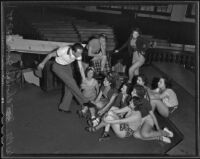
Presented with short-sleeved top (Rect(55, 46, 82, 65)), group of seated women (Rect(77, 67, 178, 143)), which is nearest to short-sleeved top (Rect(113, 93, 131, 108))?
group of seated women (Rect(77, 67, 178, 143))

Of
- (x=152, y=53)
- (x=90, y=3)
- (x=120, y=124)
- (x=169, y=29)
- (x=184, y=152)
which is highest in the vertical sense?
(x=90, y=3)

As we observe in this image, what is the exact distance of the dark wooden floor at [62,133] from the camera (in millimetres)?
5969

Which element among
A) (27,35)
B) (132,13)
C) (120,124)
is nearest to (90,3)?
(120,124)

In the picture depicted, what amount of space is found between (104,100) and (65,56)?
141 centimetres

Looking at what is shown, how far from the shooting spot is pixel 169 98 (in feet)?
22.6

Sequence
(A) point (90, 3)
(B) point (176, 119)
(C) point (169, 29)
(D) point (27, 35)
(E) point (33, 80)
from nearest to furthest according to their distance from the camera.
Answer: (A) point (90, 3), (B) point (176, 119), (E) point (33, 80), (D) point (27, 35), (C) point (169, 29)

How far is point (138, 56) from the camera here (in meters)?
7.64

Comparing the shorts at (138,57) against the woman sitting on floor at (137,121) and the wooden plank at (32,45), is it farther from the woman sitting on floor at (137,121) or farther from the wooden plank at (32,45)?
the wooden plank at (32,45)

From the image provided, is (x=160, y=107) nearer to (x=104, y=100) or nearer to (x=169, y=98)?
(x=169, y=98)

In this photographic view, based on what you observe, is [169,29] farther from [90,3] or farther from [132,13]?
[90,3]

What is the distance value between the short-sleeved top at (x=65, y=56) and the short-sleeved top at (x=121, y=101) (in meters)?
1.16

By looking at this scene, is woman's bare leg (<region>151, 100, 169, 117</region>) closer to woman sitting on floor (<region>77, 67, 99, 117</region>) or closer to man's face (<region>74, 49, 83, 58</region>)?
woman sitting on floor (<region>77, 67, 99, 117</region>)

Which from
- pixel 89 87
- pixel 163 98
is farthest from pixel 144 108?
pixel 89 87

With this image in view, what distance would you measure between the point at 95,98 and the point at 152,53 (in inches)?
147
